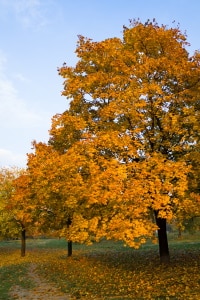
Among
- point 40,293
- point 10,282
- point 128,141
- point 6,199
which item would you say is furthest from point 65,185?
point 6,199

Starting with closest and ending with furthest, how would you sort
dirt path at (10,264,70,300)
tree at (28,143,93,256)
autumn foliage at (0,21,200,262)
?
dirt path at (10,264,70,300) < autumn foliage at (0,21,200,262) < tree at (28,143,93,256)

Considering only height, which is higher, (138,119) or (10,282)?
(138,119)

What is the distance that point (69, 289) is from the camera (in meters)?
16.9

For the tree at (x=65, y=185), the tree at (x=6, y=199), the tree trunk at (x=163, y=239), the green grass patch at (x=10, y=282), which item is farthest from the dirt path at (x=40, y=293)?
the tree at (x=6, y=199)

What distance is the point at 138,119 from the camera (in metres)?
19.2

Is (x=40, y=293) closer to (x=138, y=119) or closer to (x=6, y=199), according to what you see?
(x=138, y=119)

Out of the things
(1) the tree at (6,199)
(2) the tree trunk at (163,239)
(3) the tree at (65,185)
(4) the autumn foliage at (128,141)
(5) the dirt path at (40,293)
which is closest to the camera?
(5) the dirt path at (40,293)

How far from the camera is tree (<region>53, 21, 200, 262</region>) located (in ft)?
53.9

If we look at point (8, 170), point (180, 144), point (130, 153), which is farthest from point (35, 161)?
point (8, 170)

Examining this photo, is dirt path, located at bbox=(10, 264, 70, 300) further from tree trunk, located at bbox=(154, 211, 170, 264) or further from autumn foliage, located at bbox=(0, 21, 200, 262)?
tree trunk, located at bbox=(154, 211, 170, 264)

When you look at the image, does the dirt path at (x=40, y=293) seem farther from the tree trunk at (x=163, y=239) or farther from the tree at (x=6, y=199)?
the tree at (x=6, y=199)

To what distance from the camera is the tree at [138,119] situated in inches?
647

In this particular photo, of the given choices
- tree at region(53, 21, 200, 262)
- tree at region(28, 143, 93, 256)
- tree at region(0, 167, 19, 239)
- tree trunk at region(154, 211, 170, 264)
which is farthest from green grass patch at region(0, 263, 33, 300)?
tree at region(0, 167, 19, 239)

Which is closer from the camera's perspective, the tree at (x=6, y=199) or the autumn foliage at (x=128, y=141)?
the autumn foliage at (x=128, y=141)
